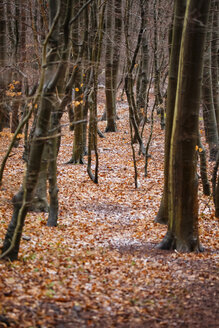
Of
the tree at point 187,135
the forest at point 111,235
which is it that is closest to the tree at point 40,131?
the forest at point 111,235

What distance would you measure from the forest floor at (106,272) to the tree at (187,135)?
18.1 inches

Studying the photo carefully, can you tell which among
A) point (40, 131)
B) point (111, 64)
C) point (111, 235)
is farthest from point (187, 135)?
point (111, 64)

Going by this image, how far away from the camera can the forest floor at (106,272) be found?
4.58m

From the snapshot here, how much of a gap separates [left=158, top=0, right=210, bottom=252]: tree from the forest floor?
460mm

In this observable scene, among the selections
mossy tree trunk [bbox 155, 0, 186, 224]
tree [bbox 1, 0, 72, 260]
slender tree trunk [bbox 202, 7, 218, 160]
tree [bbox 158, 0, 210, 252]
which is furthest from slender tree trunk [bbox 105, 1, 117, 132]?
tree [bbox 1, 0, 72, 260]

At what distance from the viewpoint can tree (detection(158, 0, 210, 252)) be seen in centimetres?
609

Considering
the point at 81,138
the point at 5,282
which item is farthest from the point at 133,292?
the point at 81,138

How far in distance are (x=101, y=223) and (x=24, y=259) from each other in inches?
142

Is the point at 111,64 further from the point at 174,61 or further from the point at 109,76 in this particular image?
the point at 174,61

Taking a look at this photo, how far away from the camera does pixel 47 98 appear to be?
16.0 ft

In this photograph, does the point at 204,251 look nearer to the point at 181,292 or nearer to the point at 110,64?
the point at 181,292

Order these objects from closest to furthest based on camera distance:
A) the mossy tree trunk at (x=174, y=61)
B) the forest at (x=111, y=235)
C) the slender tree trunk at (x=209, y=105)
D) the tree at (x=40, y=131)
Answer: the forest at (x=111, y=235)
the tree at (x=40, y=131)
the mossy tree trunk at (x=174, y=61)
the slender tree trunk at (x=209, y=105)

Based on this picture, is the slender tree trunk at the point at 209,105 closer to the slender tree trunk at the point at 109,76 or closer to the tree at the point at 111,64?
the slender tree trunk at the point at 109,76

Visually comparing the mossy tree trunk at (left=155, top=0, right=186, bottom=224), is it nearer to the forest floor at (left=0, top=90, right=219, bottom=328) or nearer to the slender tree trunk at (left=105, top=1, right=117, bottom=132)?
the forest floor at (left=0, top=90, right=219, bottom=328)
